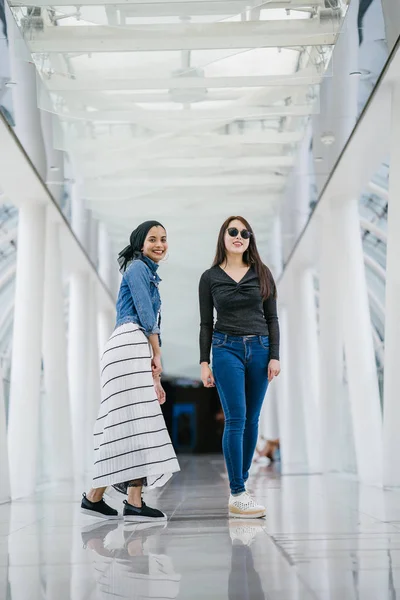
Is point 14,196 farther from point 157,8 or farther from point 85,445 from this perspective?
point 85,445

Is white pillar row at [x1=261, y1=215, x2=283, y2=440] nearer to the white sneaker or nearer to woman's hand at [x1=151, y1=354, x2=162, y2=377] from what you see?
woman's hand at [x1=151, y1=354, x2=162, y2=377]

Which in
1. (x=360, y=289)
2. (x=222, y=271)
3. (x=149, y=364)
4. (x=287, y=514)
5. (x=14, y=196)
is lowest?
(x=287, y=514)

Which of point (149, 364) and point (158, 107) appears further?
point (158, 107)

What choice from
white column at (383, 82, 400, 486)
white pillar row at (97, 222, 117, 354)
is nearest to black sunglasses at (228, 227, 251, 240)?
white column at (383, 82, 400, 486)

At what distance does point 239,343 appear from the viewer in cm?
→ 578

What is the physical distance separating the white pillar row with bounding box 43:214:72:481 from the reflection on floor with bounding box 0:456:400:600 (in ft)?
27.8

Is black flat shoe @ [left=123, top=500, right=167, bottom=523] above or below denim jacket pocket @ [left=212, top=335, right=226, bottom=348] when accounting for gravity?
below

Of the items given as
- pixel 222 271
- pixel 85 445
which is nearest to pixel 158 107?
pixel 222 271

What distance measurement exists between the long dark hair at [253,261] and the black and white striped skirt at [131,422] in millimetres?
858

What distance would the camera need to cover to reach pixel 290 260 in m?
19.5

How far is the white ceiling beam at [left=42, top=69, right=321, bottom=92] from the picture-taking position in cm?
958

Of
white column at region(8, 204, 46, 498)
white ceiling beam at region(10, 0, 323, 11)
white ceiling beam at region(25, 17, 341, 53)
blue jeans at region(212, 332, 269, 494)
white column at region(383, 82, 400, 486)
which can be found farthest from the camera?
white column at region(8, 204, 46, 498)

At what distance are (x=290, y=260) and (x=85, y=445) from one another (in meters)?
6.13

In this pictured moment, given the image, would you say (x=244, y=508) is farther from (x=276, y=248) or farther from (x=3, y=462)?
(x=276, y=248)
